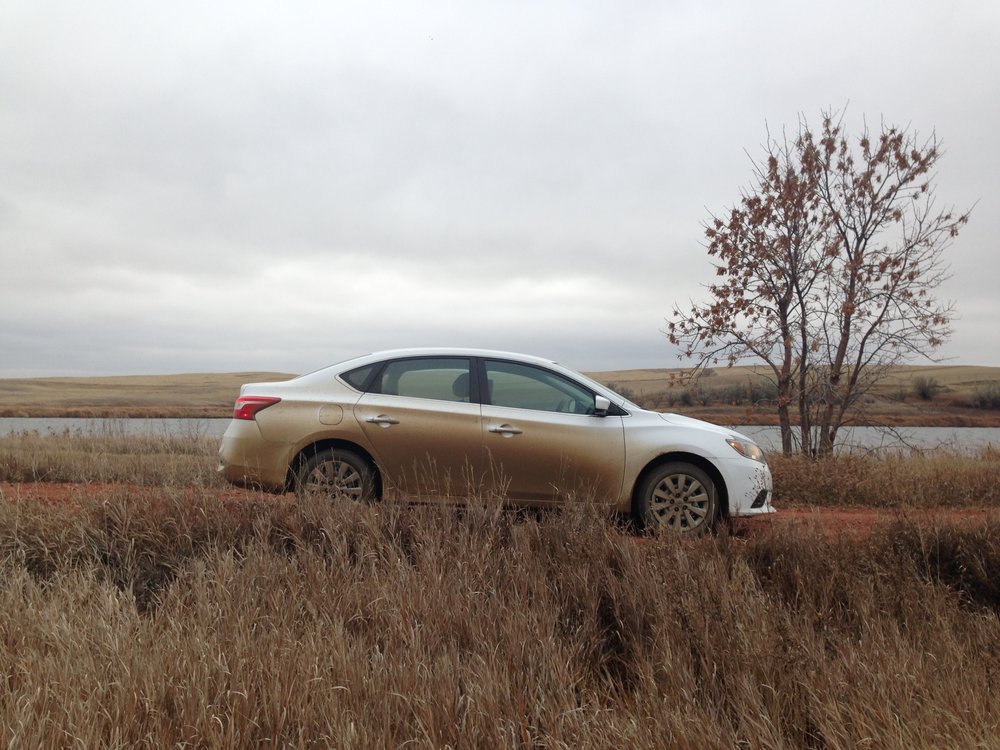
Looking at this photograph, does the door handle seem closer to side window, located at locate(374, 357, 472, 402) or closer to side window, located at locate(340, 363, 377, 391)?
side window, located at locate(374, 357, 472, 402)

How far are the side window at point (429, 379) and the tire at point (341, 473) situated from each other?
72 centimetres

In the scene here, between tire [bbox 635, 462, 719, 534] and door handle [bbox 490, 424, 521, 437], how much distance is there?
4.20 ft

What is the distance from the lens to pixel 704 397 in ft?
51.7

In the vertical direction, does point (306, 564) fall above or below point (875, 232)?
below

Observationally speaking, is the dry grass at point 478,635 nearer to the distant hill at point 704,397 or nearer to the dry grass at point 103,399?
the distant hill at point 704,397

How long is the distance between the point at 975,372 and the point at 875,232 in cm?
5570

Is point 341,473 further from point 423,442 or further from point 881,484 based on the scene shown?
point 881,484

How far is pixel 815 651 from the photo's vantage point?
12.1 feet

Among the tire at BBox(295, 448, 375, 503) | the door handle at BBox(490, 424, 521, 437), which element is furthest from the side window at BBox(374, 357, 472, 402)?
the tire at BBox(295, 448, 375, 503)

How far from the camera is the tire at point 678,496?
719 centimetres

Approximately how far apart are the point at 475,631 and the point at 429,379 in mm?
3894

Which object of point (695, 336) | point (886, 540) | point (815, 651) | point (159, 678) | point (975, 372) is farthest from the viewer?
point (975, 372)

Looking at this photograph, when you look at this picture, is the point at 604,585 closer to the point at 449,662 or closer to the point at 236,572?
the point at 449,662

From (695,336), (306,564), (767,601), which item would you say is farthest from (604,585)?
(695,336)
